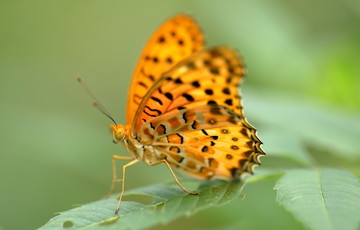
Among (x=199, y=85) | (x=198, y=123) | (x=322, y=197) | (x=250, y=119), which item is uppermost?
(x=199, y=85)

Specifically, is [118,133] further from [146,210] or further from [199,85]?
[146,210]

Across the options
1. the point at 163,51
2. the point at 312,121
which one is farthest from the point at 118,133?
the point at 312,121

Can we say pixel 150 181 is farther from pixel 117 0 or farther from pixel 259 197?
pixel 117 0

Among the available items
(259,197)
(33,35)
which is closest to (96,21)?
(33,35)

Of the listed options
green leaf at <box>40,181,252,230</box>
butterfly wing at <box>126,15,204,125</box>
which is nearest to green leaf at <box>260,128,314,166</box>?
green leaf at <box>40,181,252,230</box>

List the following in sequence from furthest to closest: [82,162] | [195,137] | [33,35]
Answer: [33,35], [82,162], [195,137]
